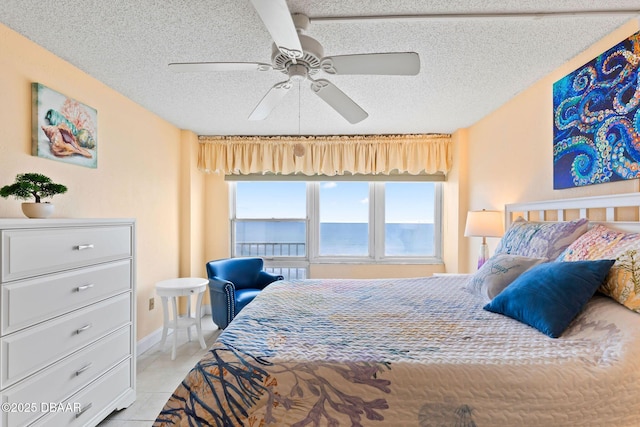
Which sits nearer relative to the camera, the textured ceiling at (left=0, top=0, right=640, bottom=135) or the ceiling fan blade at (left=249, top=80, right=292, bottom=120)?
the textured ceiling at (left=0, top=0, right=640, bottom=135)

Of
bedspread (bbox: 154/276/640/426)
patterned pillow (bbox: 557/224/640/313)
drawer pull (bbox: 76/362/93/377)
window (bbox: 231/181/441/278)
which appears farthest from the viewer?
window (bbox: 231/181/441/278)

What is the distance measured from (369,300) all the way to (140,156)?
2590 millimetres

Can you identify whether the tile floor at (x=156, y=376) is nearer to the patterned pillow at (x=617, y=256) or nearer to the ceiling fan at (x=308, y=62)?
the ceiling fan at (x=308, y=62)

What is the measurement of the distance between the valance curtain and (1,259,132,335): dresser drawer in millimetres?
2260

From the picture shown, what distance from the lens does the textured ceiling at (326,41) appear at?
167 cm

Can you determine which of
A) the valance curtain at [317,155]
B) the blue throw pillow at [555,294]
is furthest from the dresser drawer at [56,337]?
the valance curtain at [317,155]

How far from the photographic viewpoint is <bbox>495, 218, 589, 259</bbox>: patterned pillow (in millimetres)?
1823

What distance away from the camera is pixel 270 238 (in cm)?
449

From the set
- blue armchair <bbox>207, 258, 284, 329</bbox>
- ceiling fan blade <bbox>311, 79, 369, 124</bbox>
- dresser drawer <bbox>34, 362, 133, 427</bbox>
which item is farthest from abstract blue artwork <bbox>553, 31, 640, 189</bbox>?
dresser drawer <bbox>34, 362, 133, 427</bbox>

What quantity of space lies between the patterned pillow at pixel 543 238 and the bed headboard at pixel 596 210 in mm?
137

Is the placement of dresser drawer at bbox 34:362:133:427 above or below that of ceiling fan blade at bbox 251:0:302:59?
below

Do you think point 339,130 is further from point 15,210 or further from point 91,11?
point 15,210

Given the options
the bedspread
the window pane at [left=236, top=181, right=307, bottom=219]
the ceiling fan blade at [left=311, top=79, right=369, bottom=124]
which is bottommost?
the bedspread

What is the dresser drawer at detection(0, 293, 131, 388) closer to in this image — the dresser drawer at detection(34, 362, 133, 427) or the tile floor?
the dresser drawer at detection(34, 362, 133, 427)
